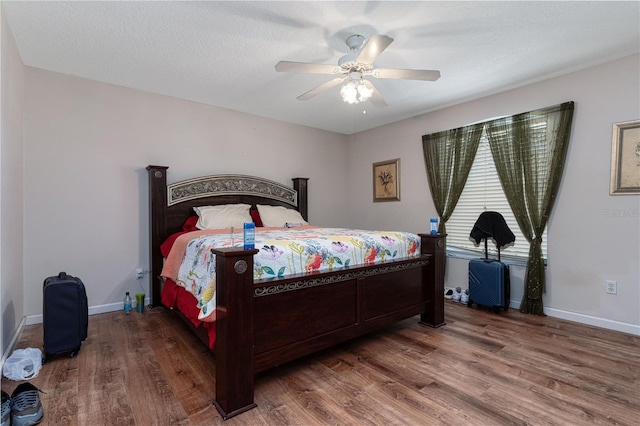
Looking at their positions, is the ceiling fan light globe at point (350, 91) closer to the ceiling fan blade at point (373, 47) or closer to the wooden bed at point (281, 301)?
the ceiling fan blade at point (373, 47)

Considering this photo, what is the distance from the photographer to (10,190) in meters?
2.50

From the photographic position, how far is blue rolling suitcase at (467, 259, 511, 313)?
136 inches

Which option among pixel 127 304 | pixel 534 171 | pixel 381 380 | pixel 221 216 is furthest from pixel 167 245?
pixel 534 171

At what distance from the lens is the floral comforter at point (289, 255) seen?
81.0 inches

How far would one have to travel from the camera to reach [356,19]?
2332 mm

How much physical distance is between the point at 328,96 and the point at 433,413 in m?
3.39

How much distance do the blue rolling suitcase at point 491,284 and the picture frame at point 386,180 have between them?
66.5 inches

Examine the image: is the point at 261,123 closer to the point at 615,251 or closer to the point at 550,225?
the point at 550,225

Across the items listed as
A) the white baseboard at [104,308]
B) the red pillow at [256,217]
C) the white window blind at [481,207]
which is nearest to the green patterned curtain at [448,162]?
the white window blind at [481,207]

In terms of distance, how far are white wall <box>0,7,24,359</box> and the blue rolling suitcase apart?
428 centimetres

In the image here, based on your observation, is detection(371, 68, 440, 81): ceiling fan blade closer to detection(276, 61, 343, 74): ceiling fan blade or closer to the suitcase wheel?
detection(276, 61, 343, 74): ceiling fan blade

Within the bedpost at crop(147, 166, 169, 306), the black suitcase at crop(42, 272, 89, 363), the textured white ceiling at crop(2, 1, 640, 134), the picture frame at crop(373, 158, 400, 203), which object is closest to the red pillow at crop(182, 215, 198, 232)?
the bedpost at crop(147, 166, 169, 306)

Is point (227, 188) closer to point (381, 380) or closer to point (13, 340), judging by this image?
point (13, 340)

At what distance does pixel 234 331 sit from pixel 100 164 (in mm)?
2820
